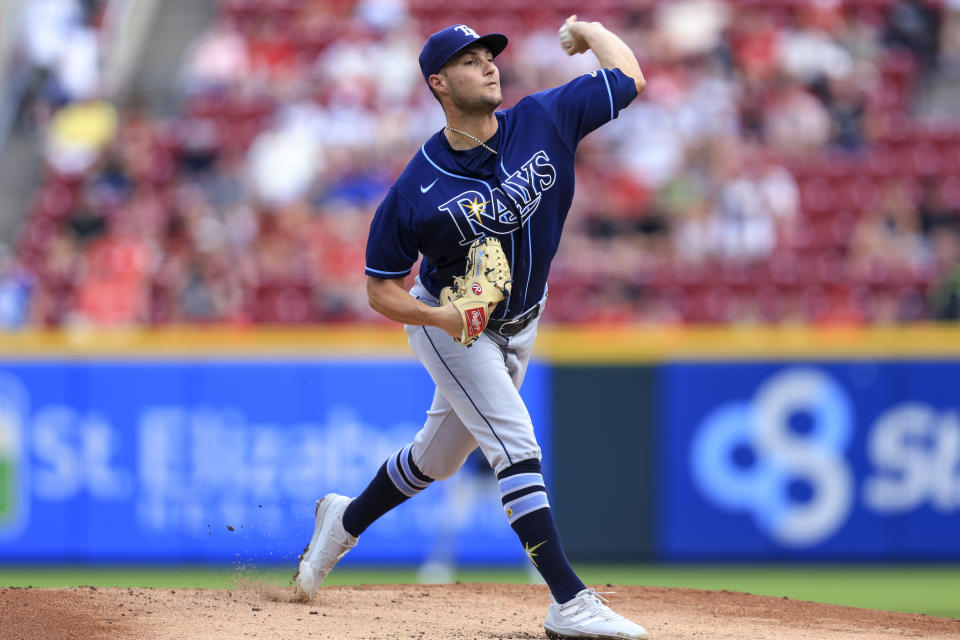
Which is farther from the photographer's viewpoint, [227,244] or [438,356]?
[227,244]

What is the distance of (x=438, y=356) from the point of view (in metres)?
5.07

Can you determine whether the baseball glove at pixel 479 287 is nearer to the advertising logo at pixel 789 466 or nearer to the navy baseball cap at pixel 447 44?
the navy baseball cap at pixel 447 44

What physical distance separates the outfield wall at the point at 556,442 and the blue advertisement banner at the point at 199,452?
0.5 inches

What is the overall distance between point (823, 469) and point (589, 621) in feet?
17.0

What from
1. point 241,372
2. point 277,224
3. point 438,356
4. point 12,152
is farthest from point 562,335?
point 12,152

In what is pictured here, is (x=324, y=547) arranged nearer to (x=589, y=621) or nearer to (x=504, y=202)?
(x=589, y=621)

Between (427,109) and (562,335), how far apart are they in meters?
3.35

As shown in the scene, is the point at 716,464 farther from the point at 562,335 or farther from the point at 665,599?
the point at 665,599

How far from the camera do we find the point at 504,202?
16.0ft

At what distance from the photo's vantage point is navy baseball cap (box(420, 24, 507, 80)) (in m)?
4.85

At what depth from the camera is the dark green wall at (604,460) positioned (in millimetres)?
9609

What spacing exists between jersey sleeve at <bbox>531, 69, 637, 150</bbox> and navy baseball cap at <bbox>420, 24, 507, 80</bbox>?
31 cm

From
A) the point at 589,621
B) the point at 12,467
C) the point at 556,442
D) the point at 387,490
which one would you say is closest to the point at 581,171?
the point at 556,442

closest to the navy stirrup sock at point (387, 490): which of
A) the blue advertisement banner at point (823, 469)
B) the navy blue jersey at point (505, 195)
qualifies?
the navy blue jersey at point (505, 195)
